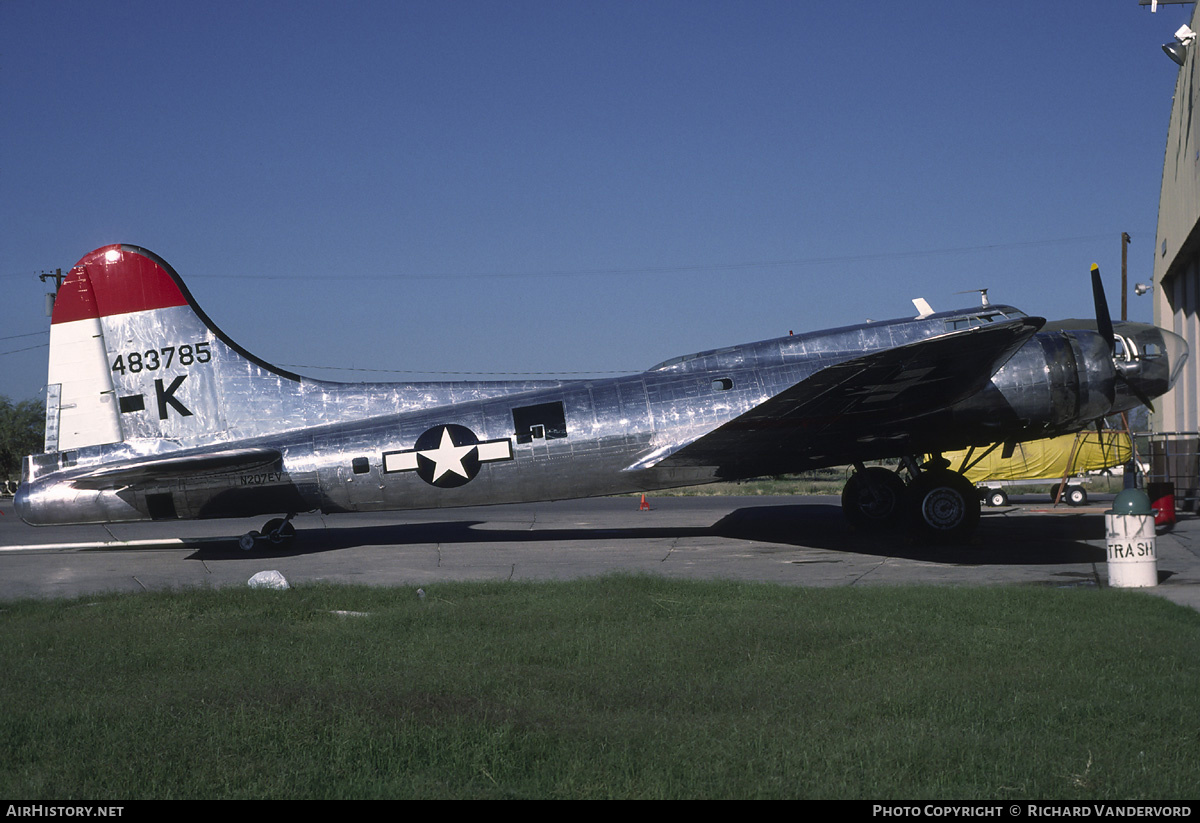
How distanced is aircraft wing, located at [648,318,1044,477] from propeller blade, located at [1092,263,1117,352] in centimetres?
236

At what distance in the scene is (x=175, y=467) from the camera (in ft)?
50.9

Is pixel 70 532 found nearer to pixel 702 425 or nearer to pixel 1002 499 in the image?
pixel 702 425

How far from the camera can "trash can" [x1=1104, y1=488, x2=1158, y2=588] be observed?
446 inches

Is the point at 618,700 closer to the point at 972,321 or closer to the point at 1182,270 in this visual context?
→ the point at 972,321

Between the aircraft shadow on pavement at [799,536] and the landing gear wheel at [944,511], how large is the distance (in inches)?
9.4

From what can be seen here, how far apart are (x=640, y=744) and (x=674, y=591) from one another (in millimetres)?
5749

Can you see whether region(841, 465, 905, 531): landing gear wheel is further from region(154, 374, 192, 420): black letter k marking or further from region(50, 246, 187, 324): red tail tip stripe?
region(50, 246, 187, 324): red tail tip stripe

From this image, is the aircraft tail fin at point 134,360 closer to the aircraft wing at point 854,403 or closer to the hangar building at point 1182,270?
the aircraft wing at point 854,403

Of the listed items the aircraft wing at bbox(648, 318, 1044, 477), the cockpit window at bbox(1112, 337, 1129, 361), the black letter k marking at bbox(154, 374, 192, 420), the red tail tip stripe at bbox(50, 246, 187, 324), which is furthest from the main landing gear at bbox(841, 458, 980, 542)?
the red tail tip stripe at bbox(50, 246, 187, 324)

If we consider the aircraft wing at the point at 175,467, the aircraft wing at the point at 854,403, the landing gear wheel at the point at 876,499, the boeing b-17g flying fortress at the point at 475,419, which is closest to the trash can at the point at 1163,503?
the boeing b-17g flying fortress at the point at 475,419

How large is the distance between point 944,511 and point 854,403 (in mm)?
2517

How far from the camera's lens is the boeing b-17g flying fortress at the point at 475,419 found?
16.2m

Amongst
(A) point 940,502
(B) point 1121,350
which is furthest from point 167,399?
(B) point 1121,350

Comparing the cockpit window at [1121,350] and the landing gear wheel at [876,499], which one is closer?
the cockpit window at [1121,350]
